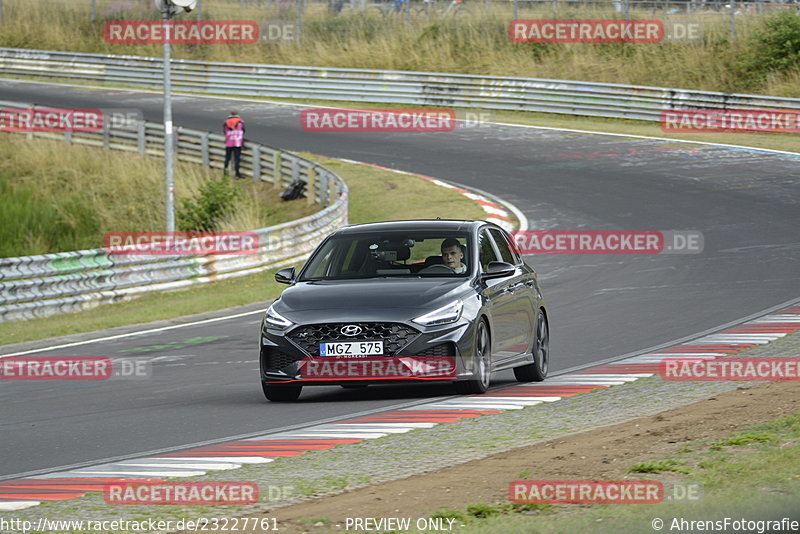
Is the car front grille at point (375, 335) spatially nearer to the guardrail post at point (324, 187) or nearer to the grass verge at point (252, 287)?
the grass verge at point (252, 287)

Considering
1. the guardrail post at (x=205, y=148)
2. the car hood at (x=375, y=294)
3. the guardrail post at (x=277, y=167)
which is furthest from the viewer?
the guardrail post at (x=205, y=148)

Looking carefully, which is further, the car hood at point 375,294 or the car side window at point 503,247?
the car side window at point 503,247

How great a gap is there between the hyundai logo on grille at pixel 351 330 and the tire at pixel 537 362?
7.01 feet

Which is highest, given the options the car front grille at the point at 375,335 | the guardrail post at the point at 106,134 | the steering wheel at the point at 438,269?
the steering wheel at the point at 438,269

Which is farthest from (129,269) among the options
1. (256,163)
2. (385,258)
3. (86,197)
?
(86,197)

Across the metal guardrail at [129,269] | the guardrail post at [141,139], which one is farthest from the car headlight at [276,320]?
the guardrail post at [141,139]

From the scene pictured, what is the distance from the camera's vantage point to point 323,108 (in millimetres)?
45688

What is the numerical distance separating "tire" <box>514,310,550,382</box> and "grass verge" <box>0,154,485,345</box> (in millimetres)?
7495

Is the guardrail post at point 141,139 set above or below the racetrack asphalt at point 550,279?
below

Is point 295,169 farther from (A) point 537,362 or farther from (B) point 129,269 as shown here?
(A) point 537,362

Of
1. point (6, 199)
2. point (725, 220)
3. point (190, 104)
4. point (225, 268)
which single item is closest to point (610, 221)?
point (725, 220)

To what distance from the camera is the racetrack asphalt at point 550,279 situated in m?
10.3

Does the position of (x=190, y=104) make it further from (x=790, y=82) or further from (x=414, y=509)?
(x=414, y=509)

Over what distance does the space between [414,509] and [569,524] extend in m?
0.86
